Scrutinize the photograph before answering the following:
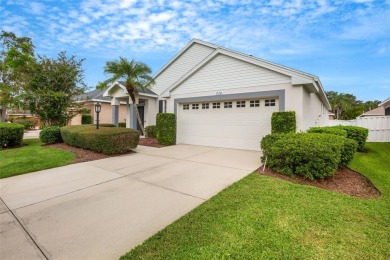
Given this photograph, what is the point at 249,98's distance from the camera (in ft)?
29.8

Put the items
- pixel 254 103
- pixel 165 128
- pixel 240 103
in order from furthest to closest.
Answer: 1. pixel 165 128
2. pixel 240 103
3. pixel 254 103

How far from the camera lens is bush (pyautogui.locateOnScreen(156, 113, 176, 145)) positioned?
1080cm

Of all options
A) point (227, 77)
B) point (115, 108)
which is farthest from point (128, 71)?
point (227, 77)

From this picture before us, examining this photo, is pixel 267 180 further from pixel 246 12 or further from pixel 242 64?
pixel 246 12

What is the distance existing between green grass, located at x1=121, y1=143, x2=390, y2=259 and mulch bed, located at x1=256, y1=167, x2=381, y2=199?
47cm

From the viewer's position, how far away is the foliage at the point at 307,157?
4723mm

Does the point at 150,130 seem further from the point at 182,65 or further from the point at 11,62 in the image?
the point at 11,62

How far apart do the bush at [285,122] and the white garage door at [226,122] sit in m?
0.98

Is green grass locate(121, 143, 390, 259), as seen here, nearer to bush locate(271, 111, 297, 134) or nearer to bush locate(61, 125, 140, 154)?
bush locate(271, 111, 297, 134)

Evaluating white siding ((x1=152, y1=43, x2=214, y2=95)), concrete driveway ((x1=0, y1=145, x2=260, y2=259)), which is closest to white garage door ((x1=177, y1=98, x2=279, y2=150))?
concrete driveway ((x1=0, y1=145, x2=260, y2=259))

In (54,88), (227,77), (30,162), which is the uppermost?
(227,77)

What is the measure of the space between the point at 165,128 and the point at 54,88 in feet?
24.6

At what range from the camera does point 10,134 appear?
983cm

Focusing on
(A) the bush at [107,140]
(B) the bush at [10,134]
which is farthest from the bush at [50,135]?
(A) the bush at [107,140]
